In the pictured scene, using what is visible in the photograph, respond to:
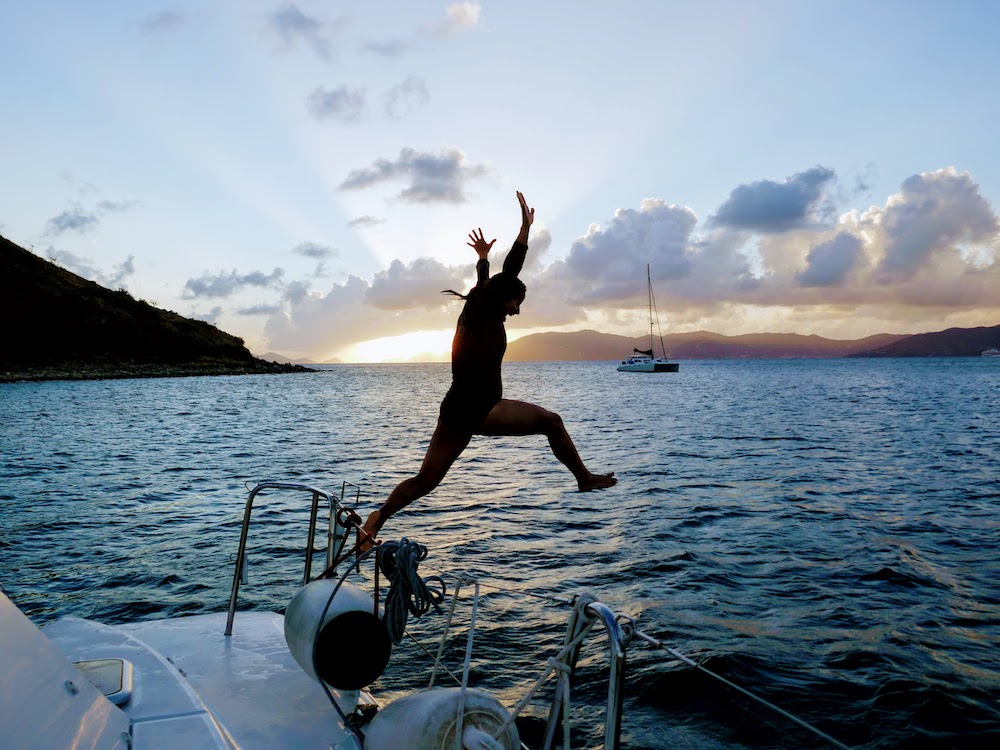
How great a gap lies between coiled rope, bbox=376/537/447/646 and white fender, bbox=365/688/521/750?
16.7 inches

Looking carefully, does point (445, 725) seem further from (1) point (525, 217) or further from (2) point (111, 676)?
(1) point (525, 217)

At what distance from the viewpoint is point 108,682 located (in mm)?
4051

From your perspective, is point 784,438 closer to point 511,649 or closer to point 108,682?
point 511,649

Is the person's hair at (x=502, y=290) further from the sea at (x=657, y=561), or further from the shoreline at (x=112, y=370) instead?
the shoreline at (x=112, y=370)

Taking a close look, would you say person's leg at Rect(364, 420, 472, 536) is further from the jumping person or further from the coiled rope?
the coiled rope

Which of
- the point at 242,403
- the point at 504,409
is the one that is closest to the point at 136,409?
the point at 242,403

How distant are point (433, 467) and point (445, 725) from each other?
1606 millimetres

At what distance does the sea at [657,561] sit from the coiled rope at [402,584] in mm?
218

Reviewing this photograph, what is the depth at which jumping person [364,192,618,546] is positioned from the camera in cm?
418

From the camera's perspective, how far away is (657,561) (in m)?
12.1

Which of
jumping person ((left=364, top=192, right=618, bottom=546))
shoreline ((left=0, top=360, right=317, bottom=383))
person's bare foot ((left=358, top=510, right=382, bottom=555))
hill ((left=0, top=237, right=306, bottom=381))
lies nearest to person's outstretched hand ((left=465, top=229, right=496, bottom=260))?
jumping person ((left=364, top=192, right=618, bottom=546))

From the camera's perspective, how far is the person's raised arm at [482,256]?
4367 mm

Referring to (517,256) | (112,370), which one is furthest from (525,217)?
(112,370)

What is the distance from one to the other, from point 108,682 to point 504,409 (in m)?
3.00
